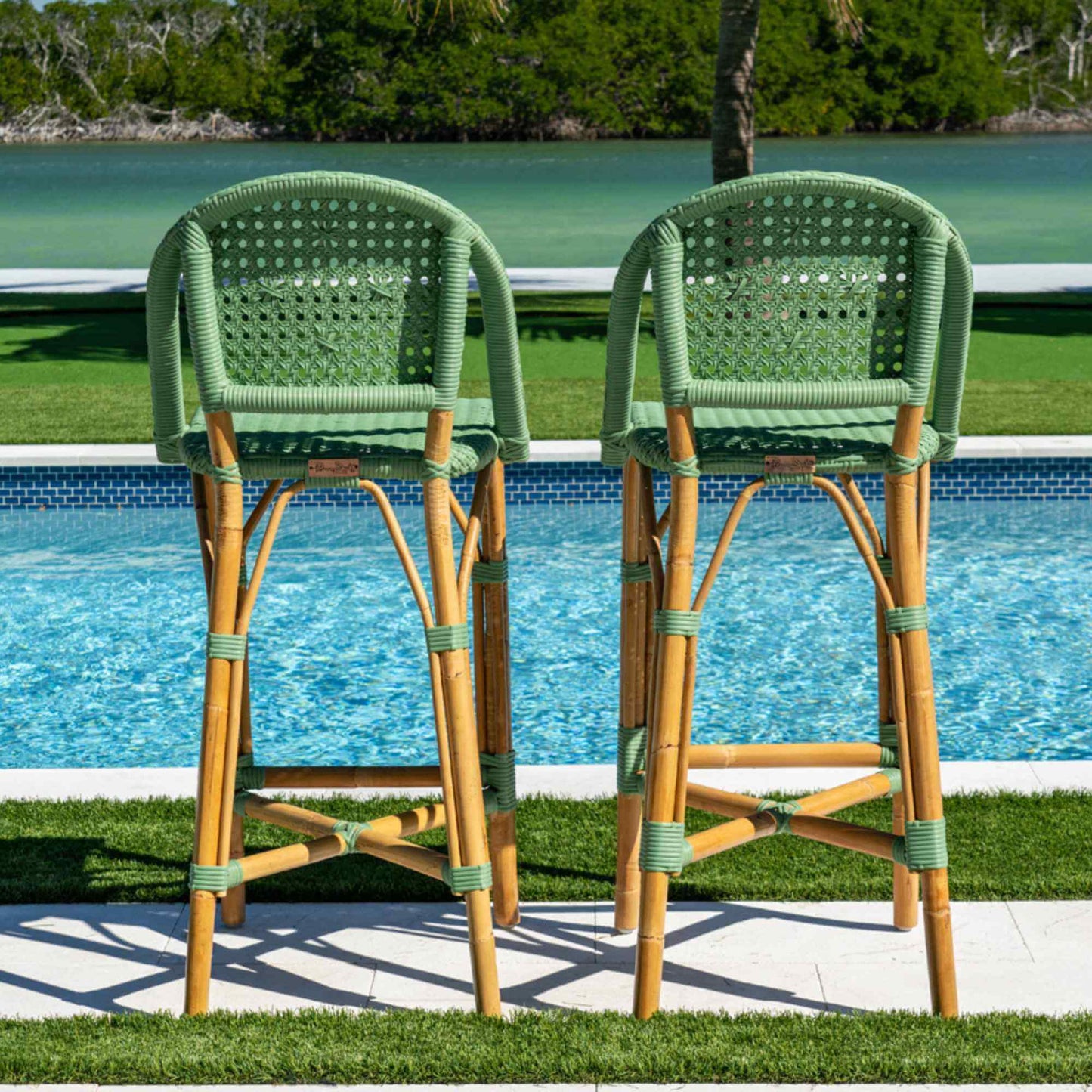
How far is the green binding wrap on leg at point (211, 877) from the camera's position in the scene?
2838mm

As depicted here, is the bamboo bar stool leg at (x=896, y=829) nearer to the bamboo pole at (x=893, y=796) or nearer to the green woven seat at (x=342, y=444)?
the bamboo pole at (x=893, y=796)

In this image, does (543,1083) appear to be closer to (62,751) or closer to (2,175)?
(62,751)

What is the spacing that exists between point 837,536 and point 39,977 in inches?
204

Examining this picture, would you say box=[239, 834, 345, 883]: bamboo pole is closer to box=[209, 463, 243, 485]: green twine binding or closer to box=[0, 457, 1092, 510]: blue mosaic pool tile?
box=[209, 463, 243, 485]: green twine binding

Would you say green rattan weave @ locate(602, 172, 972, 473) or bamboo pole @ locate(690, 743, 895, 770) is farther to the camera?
bamboo pole @ locate(690, 743, 895, 770)

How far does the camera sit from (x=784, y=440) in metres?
2.83

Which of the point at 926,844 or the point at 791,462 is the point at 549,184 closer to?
the point at 791,462

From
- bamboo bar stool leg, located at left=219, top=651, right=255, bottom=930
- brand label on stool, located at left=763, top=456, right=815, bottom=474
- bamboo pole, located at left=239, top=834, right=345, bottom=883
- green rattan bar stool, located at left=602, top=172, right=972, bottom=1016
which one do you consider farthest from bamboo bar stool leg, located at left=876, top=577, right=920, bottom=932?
bamboo bar stool leg, located at left=219, top=651, right=255, bottom=930

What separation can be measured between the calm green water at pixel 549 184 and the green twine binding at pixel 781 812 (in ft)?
79.3

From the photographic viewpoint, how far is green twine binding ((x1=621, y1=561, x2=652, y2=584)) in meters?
3.20

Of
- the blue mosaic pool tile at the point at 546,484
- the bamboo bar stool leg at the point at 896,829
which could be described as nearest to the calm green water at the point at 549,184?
the blue mosaic pool tile at the point at 546,484

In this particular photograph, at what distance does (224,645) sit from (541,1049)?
890mm

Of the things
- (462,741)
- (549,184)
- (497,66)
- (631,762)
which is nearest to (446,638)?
(462,741)

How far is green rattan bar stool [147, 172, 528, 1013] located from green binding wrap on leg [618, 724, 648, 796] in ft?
1.43
